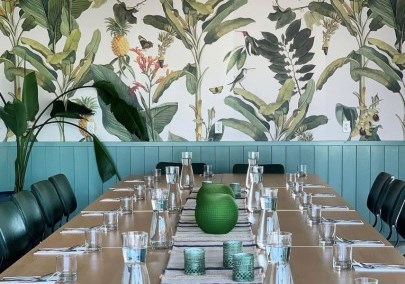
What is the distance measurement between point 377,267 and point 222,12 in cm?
419

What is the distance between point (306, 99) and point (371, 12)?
973mm

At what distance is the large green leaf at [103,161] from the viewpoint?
5.50m

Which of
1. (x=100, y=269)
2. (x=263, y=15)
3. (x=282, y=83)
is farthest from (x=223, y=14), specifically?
(x=100, y=269)

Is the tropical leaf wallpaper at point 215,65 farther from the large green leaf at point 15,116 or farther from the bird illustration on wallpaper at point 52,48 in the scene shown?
the large green leaf at point 15,116

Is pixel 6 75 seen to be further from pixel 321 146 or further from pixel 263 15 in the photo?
pixel 321 146

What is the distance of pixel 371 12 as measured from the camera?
19.6 ft

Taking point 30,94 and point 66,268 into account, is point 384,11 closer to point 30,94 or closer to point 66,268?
point 30,94

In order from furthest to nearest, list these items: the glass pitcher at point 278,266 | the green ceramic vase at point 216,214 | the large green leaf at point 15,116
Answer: the large green leaf at point 15,116 < the green ceramic vase at point 216,214 < the glass pitcher at point 278,266

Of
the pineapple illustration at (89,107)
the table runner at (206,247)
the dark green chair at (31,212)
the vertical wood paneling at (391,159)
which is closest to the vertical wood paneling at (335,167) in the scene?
the vertical wood paneling at (391,159)

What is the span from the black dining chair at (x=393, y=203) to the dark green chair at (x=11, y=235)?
2.09 m

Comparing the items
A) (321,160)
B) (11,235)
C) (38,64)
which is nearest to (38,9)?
(38,64)

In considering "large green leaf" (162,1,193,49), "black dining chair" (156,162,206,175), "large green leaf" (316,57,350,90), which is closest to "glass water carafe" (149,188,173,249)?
"black dining chair" (156,162,206,175)

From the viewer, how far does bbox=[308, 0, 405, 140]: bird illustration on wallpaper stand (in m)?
5.98

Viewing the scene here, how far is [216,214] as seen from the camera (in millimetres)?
2670
